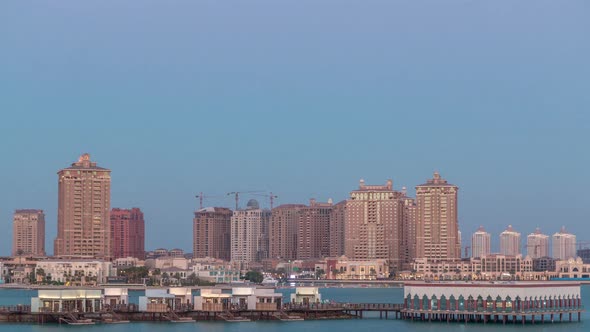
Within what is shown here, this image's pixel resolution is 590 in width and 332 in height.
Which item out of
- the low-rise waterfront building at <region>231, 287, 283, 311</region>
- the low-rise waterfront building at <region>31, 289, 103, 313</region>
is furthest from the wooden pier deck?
the low-rise waterfront building at <region>31, 289, 103, 313</region>

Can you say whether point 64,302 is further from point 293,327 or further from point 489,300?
point 489,300

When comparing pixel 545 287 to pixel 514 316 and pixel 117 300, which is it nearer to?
pixel 514 316

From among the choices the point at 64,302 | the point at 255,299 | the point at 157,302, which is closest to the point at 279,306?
the point at 255,299

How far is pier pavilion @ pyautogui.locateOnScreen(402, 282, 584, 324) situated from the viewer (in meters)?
94.1

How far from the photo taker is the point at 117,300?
103062mm

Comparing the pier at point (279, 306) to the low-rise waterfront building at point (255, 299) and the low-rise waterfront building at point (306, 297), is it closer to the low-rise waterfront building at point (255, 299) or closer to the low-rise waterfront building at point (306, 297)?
the low-rise waterfront building at point (255, 299)

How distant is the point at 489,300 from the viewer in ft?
311

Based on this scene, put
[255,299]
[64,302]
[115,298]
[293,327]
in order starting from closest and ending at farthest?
[293,327] < [64,302] < [255,299] < [115,298]

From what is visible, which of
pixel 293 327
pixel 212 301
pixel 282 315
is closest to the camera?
pixel 293 327

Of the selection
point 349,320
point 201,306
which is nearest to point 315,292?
point 349,320

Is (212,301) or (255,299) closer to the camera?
(212,301)

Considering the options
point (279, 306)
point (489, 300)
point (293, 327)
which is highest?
point (489, 300)

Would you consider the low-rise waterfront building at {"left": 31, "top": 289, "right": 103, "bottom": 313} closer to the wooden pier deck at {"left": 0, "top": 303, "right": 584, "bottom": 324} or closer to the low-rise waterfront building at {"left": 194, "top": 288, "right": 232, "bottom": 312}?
the wooden pier deck at {"left": 0, "top": 303, "right": 584, "bottom": 324}

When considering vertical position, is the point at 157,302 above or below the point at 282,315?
above
